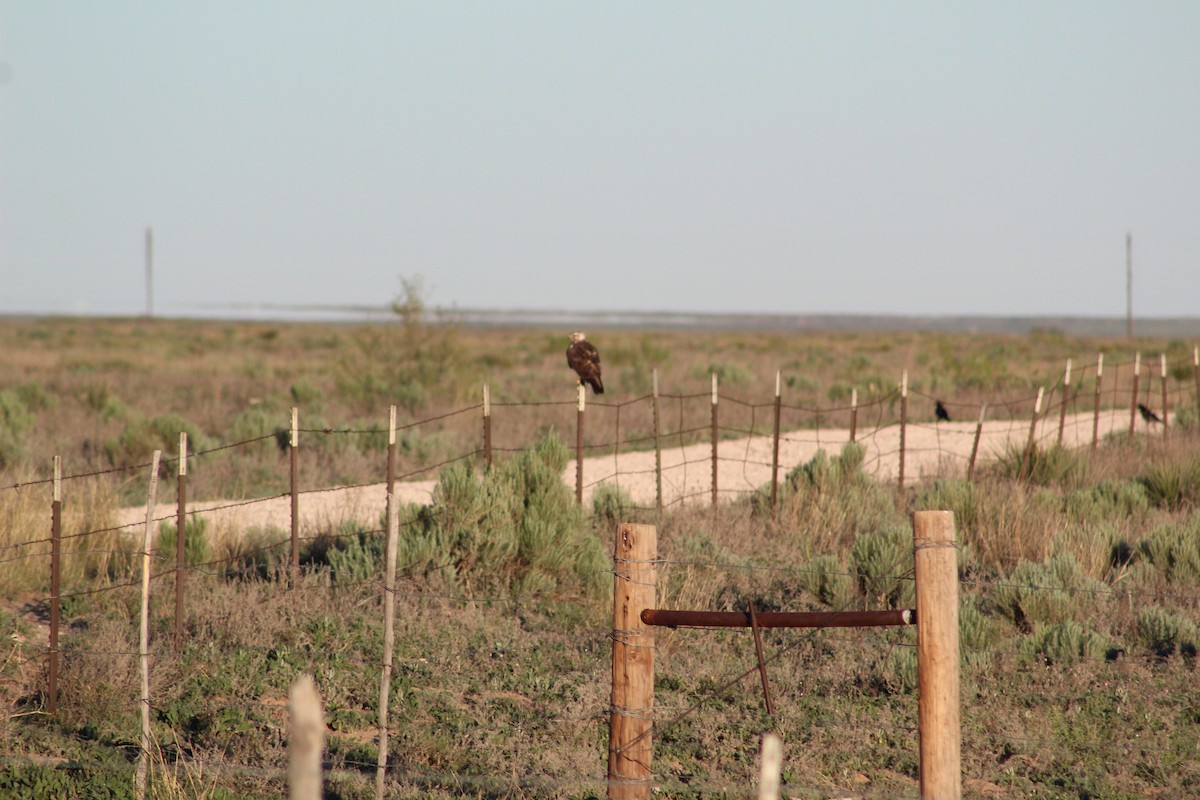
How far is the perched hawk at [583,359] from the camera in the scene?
40.2 feet

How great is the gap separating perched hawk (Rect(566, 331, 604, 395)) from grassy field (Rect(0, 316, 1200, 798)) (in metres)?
2.24

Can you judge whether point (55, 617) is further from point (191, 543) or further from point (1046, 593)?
point (1046, 593)

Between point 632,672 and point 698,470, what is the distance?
10311 mm

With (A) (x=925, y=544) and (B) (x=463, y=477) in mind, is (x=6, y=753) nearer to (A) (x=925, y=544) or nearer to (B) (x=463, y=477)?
(B) (x=463, y=477)

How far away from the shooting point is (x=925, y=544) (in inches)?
164

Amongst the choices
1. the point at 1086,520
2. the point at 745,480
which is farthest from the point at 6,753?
the point at 745,480

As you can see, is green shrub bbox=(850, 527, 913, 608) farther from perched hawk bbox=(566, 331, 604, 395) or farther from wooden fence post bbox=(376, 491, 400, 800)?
perched hawk bbox=(566, 331, 604, 395)

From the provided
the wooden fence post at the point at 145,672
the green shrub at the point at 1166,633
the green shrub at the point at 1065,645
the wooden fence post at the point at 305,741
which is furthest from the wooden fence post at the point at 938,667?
the green shrub at the point at 1166,633

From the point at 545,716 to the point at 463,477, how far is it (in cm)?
316

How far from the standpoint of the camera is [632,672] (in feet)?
14.8

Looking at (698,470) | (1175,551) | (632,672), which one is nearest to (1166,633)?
(1175,551)

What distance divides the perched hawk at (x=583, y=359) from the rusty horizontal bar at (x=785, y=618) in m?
7.72

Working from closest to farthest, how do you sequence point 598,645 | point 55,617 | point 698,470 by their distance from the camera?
point 55,617, point 598,645, point 698,470

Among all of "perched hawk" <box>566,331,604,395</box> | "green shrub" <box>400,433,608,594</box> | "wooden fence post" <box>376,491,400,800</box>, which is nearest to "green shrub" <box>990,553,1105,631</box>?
"green shrub" <box>400,433,608,594</box>
